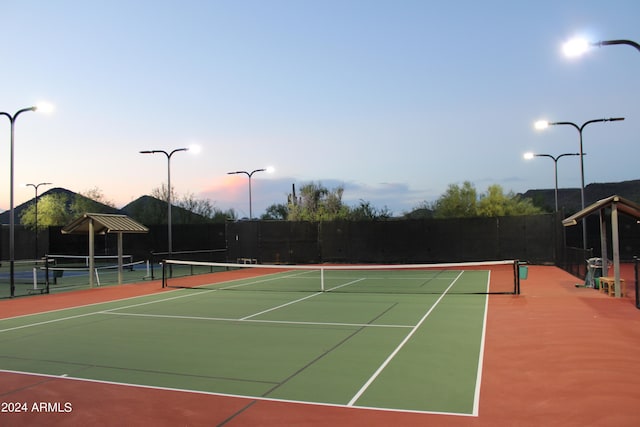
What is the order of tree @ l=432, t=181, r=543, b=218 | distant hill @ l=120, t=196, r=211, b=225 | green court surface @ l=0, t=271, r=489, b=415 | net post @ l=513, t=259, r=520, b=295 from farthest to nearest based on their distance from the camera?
1. distant hill @ l=120, t=196, r=211, b=225
2. tree @ l=432, t=181, r=543, b=218
3. net post @ l=513, t=259, r=520, b=295
4. green court surface @ l=0, t=271, r=489, b=415

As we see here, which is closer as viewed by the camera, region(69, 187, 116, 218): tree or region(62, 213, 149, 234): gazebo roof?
region(62, 213, 149, 234): gazebo roof

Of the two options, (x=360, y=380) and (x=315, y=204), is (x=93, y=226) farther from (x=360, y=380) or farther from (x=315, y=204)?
(x=315, y=204)

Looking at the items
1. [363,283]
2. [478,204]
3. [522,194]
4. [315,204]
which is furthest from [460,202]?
[522,194]

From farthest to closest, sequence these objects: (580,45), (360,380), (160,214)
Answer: (160,214), (580,45), (360,380)

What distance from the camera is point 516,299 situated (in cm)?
1403

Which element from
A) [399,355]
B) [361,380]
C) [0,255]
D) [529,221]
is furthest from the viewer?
[0,255]

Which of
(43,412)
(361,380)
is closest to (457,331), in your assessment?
(361,380)

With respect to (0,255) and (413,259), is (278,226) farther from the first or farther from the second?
(0,255)

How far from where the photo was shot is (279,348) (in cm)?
835

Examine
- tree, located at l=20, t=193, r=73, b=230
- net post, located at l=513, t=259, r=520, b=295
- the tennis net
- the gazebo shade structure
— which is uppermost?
tree, located at l=20, t=193, r=73, b=230

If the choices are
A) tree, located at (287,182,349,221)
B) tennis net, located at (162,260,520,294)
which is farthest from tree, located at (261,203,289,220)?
tennis net, located at (162,260,520,294)

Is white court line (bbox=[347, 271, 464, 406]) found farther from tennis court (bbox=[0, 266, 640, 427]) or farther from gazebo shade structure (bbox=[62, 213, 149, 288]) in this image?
gazebo shade structure (bbox=[62, 213, 149, 288])

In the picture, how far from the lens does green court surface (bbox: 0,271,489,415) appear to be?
6160mm

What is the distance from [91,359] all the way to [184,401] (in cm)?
284
